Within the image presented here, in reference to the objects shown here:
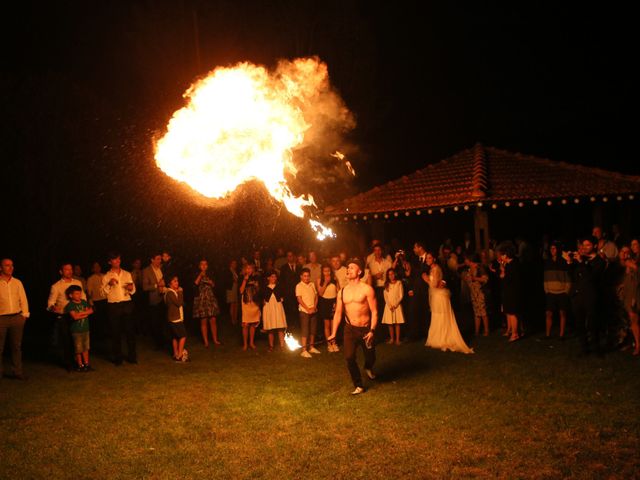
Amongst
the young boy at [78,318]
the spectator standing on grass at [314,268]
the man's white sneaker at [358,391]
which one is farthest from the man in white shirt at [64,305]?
the man's white sneaker at [358,391]

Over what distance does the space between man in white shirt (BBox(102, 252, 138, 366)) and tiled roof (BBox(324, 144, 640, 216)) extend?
663cm

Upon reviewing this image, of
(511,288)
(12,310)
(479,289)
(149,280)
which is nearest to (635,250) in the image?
(511,288)

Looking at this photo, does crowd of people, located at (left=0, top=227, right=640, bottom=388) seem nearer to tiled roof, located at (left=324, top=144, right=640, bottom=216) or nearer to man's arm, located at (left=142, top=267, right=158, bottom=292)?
man's arm, located at (left=142, top=267, right=158, bottom=292)

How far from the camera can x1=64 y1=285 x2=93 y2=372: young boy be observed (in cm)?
1048

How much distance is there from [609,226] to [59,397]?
506 inches

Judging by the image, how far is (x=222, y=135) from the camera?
12.0 metres

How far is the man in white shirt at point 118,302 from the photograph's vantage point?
11.0 metres

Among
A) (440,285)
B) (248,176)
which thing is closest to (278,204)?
(248,176)

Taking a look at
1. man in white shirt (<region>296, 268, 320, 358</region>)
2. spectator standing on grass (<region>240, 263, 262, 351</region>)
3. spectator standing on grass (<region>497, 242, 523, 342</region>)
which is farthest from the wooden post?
spectator standing on grass (<region>240, 263, 262, 351</region>)

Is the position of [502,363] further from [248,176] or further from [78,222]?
[78,222]

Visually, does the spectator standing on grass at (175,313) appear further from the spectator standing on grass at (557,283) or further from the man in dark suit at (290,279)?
the spectator standing on grass at (557,283)

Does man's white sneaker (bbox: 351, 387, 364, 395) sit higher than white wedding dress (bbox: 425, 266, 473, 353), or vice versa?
white wedding dress (bbox: 425, 266, 473, 353)

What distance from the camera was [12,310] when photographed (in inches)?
388

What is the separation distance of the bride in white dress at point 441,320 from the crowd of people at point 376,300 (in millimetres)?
19
